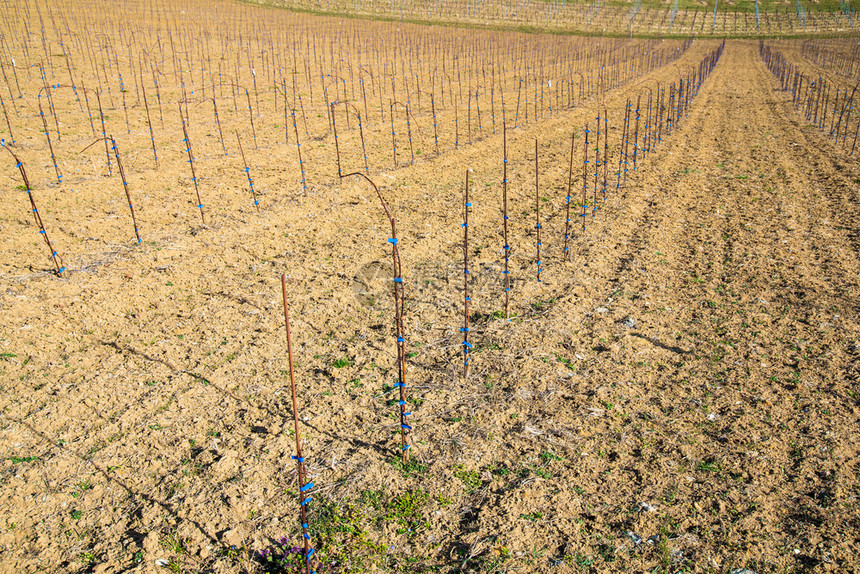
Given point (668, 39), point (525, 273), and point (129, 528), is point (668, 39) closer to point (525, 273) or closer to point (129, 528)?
point (525, 273)

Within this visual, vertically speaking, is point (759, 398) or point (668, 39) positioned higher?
point (668, 39)

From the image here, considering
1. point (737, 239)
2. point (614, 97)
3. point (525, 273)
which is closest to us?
point (525, 273)

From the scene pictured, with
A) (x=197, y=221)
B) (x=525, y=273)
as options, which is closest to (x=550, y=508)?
(x=525, y=273)

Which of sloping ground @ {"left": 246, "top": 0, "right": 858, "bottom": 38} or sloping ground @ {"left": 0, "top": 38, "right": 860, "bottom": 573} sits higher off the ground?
sloping ground @ {"left": 246, "top": 0, "right": 858, "bottom": 38}

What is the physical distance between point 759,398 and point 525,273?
9.70 ft

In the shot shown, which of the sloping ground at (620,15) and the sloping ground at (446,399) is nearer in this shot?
the sloping ground at (446,399)

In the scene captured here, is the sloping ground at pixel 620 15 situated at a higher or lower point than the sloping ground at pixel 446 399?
higher

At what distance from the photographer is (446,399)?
4855 mm

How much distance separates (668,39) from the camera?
40.8 m

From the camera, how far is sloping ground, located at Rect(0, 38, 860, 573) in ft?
11.7

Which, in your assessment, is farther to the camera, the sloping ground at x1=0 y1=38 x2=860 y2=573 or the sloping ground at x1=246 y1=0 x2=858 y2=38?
the sloping ground at x1=246 y1=0 x2=858 y2=38

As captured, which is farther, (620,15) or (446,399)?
(620,15)

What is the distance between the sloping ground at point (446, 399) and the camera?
3578mm

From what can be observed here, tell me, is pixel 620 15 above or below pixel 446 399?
above
